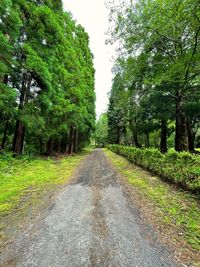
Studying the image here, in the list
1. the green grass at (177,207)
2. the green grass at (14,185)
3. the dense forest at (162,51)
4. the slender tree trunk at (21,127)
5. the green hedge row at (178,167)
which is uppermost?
the dense forest at (162,51)

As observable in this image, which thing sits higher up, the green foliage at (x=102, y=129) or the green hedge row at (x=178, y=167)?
the green foliage at (x=102, y=129)

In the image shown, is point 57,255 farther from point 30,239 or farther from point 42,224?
point 42,224

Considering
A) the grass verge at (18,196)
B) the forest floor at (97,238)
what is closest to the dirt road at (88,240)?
the forest floor at (97,238)

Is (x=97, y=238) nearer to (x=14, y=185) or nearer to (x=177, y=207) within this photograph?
(x=177, y=207)

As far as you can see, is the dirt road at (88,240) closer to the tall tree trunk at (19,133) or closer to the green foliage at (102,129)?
the tall tree trunk at (19,133)

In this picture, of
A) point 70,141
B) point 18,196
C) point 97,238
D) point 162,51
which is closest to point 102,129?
point 70,141

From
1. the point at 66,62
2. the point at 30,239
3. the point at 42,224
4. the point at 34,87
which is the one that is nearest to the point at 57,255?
the point at 30,239

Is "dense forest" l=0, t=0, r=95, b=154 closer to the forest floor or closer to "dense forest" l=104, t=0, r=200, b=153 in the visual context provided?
"dense forest" l=104, t=0, r=200, b=153

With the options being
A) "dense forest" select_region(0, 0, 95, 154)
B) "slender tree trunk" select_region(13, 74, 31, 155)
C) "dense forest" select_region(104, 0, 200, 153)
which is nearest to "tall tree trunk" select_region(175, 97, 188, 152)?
"dense forest" select_region(104, 0, 200, 153)

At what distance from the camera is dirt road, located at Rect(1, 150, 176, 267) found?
7.11ft

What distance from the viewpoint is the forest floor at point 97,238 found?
2186mm

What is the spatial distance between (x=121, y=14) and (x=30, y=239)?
38.4 feet

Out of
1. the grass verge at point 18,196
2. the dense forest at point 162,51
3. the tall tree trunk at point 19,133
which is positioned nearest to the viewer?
the grass verge at point 18,196

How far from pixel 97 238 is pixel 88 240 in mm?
155
